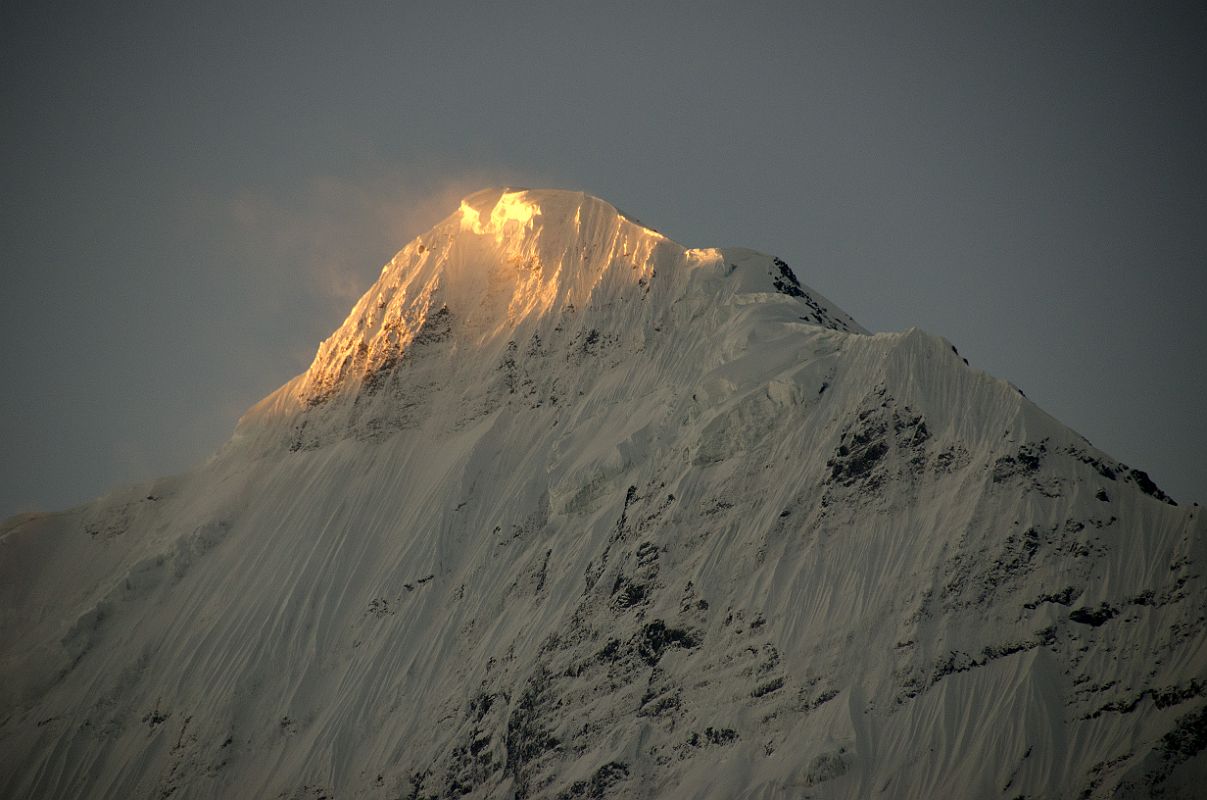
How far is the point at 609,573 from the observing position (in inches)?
5094

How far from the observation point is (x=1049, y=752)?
10525 centimetres

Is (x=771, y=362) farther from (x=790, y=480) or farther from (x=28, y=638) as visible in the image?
(x=28, y=638)

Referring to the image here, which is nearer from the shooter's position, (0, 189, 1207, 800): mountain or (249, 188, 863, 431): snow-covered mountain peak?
(0, 189, 1207, 800): mountain

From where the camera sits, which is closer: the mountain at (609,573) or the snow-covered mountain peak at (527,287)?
the mountain at (609,573)

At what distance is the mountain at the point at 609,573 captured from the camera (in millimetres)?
110125

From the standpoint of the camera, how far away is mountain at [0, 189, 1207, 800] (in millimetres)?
110125

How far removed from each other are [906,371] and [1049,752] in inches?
1340

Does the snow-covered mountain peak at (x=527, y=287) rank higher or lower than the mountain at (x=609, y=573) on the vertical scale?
higher

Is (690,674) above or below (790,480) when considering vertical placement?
below

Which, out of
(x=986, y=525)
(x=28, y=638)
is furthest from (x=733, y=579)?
(x=28, y=638)

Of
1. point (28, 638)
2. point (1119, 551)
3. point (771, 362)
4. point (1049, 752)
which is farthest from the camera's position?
point (28, 638)

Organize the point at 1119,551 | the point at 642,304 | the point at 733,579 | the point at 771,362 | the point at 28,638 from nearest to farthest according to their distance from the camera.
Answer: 1. the point at 1119,551
2. the point at 733,579
3. the point at 771,362
4. the point at 642,304
5. the point at 28,638

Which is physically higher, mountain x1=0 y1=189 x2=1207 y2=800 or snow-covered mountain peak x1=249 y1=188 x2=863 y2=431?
snow-covered mountain peak x1=249 y1=188 x2=863 y2=431

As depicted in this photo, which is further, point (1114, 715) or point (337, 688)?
point (337, 688)
